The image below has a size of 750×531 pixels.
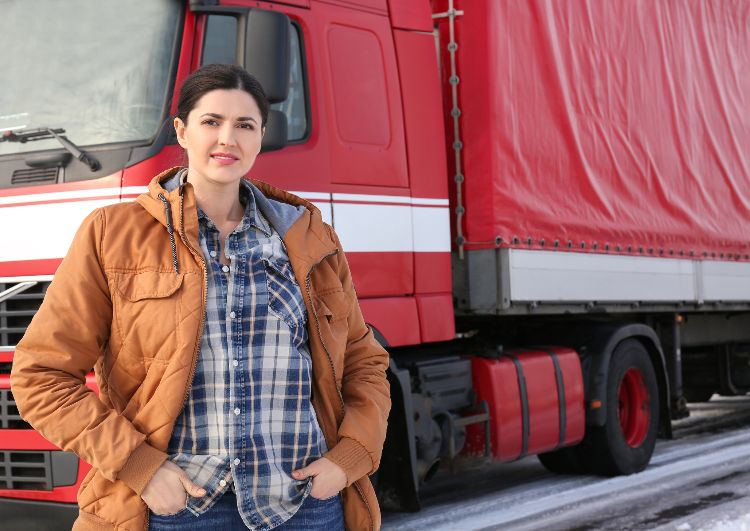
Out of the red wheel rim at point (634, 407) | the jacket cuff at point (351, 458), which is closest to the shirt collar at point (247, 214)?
the jacket cuff at point (351, 458)

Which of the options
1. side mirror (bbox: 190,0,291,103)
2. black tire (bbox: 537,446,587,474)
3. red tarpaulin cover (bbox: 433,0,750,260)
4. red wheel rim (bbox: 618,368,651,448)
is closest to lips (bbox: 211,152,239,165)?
side mirror (bbox: 190,0,291,103)

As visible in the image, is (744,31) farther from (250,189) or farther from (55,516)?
(250,189)

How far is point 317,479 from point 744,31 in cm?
772

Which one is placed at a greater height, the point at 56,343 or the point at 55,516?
the point at 56,343

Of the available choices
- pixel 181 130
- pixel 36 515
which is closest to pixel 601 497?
pixel 36 515

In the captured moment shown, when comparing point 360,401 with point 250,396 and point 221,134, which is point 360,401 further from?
point 221,134

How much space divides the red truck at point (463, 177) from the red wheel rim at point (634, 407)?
20mm

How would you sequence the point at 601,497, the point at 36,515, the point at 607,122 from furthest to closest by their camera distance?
the point at 607,122
the point at 601,497
the point at 36,515

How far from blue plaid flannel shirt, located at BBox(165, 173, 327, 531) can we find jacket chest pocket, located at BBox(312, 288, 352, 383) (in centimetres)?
6

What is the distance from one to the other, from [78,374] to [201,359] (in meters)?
0.25

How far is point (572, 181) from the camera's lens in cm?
703

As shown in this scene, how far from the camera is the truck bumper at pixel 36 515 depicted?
4.38m

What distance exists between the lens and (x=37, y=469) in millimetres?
4453

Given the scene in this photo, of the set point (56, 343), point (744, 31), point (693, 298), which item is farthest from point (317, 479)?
point (744, 31)
